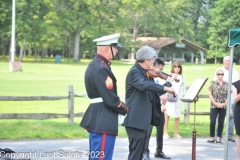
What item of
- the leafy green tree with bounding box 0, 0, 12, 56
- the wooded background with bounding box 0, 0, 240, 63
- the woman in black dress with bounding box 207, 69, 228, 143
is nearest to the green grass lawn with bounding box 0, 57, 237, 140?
the woman in black dress with bounding box 207, 69, 228, 143

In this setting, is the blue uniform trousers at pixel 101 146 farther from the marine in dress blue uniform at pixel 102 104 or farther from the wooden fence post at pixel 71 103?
the wooden fence post at pixel 71 103

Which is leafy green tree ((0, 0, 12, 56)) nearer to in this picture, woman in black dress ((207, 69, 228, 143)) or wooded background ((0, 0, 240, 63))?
wooded background ((0, 0, 240, 63))

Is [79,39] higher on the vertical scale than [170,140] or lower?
higher

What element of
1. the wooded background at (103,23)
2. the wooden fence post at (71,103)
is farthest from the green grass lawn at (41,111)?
the wooded background at (103,23)

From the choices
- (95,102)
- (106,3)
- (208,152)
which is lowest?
(208,152)

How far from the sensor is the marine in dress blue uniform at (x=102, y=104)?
17.6ft

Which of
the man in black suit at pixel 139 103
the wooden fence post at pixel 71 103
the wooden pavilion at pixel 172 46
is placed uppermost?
the wooden pavilion at pixel 172 46

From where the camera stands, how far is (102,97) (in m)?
5.37

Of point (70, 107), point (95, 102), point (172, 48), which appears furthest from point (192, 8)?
point (95, 102)

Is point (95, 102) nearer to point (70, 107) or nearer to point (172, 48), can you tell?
point (70, 107)

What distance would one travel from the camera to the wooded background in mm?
63719

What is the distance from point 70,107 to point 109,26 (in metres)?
58.0

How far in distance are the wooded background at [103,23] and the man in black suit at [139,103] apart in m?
55.5

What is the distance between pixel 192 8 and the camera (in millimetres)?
88312
